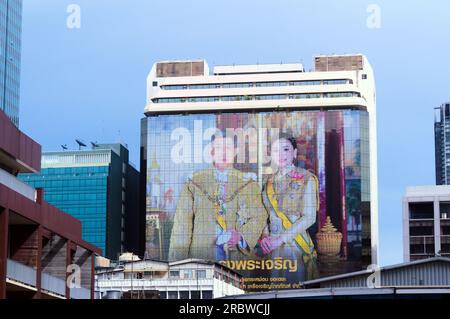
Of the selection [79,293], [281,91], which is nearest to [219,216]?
[281,91]

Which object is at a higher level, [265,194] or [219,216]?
[265,194]

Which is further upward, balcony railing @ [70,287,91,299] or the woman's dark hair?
the woman's dark hair

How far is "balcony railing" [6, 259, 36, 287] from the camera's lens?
40.8m

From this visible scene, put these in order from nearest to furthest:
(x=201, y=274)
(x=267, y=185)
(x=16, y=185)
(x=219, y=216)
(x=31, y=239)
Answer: (x=16, y=185) < (x=31, y=239) < (x=201, y=274) < (x=219, y=216) < (x=267, y=185)

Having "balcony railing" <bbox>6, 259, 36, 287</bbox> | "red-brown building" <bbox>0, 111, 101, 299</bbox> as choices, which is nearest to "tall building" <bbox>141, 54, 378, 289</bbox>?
"red-brown building" <bbox>0, 111, 101, 299</bbox>

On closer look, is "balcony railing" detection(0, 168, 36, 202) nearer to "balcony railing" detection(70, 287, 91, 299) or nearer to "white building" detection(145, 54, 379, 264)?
"balcony railing" detection(70, 287, 91, 299)

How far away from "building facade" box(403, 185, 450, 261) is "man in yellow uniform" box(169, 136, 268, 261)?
27.8 metres

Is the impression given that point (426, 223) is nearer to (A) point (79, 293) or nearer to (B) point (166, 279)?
(B) point (166, 279)

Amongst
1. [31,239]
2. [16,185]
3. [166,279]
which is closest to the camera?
[16,185]

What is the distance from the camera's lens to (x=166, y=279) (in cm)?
13862

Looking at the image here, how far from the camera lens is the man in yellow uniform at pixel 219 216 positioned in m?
180

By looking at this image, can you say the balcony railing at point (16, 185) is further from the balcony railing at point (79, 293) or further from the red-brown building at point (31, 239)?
the balcony railing at point (79, 293)

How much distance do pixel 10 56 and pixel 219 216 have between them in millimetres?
48779
